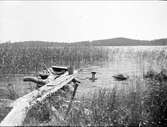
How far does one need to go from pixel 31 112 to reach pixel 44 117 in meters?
0.33

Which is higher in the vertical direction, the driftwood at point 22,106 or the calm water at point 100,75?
the driftwood at point 22,106

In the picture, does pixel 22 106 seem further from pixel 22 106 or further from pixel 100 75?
pixel 100 75

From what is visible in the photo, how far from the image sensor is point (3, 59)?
1120 centimetres

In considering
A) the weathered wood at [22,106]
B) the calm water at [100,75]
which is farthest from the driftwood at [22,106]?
the calm water at [100,75]

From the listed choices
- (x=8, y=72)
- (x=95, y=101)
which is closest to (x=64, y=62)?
(x=8, y=72)

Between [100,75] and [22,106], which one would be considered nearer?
[22,106]

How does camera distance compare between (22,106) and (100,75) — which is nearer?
(22,106)

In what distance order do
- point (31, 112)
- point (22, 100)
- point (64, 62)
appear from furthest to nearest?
point (64, 62)
point (31, 112)
point (22, 100)

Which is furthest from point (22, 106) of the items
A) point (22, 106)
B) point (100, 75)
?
point (100, 75)

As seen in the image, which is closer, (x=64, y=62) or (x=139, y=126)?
(x=139, y=126)

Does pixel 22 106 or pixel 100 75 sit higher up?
pixel 22 106

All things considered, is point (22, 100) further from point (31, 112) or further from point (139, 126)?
point (139, 126)

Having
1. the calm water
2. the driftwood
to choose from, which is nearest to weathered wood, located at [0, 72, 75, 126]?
the driftwood

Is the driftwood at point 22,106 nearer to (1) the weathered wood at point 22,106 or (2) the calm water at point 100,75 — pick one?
(1) the weathered wood at point 22,106
